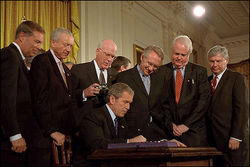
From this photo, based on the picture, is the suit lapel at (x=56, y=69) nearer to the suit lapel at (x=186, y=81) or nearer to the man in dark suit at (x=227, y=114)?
the suit lapel at (x=186, y=81)

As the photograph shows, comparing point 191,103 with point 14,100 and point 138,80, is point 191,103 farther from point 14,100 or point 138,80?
point 14,100

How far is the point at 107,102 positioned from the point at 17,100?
86 cm

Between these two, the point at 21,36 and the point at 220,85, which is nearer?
the point at 21,36

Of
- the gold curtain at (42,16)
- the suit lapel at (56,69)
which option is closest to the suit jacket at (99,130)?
the suit lapel at (56,69)

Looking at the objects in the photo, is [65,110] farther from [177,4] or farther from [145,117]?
[177,4]

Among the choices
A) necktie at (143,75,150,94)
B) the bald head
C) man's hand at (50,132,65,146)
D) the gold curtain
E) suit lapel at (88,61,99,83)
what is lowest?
man's hand at (50,132,65,146)

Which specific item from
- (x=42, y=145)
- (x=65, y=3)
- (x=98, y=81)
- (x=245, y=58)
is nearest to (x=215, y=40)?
(x=245, y=58)

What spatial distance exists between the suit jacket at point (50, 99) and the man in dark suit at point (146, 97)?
618 mm

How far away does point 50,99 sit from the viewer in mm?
3359

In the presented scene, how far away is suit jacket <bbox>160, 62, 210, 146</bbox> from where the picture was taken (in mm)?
3729

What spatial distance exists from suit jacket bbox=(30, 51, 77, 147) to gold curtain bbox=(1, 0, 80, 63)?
2.19 meters

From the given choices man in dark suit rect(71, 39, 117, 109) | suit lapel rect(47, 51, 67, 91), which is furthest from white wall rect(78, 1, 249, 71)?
suit lapel rect(47, 51, 67, 91)

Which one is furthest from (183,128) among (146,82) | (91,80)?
(91,80)

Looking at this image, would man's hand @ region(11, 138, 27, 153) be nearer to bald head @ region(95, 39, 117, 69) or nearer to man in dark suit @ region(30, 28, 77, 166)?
man in dark suit @ region(30, 28, 77, 166)
